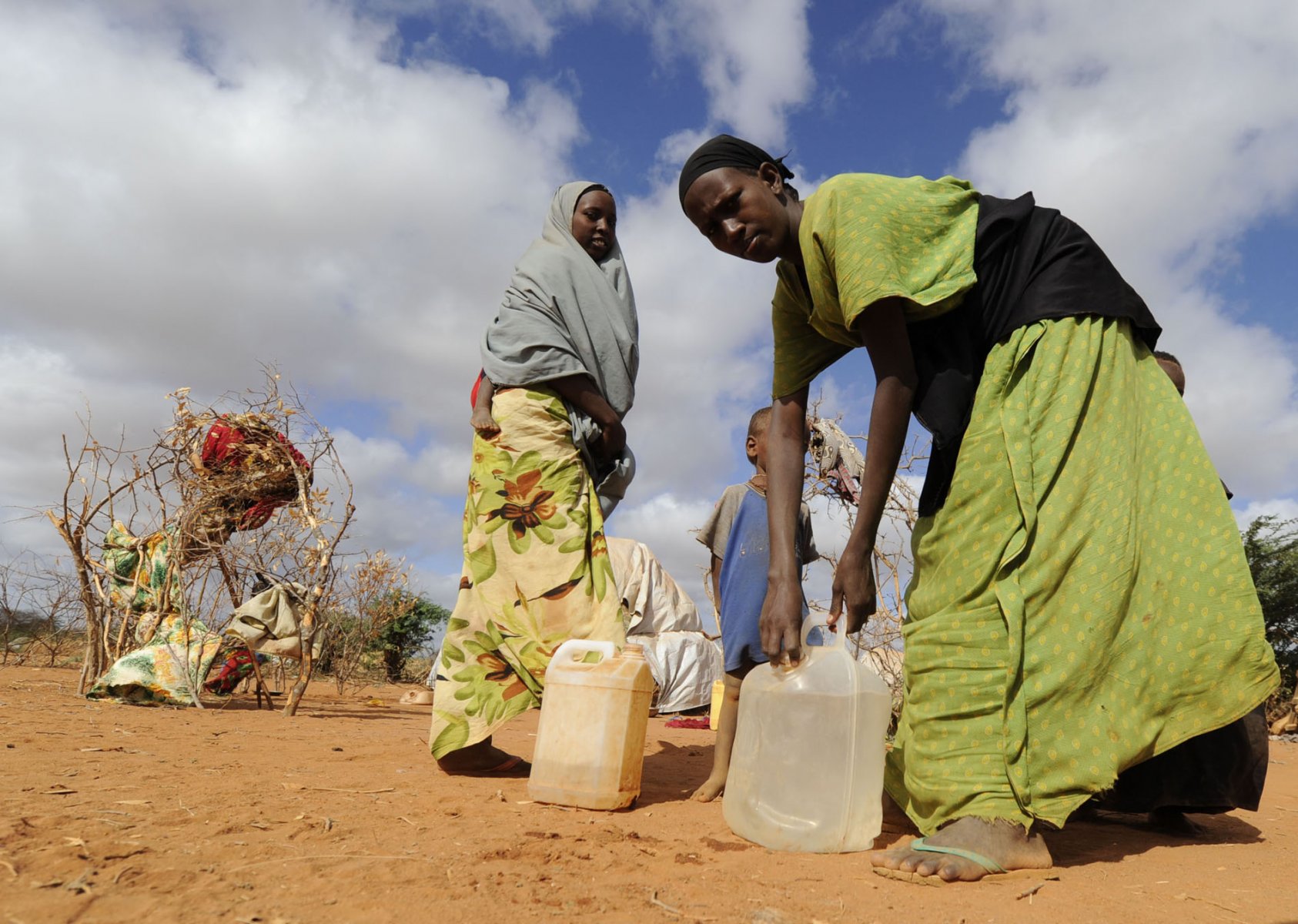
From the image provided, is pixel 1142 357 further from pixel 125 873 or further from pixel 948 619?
pixel 125 873

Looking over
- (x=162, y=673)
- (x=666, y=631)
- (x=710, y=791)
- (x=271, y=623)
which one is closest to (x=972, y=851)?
(x=710, y=791)

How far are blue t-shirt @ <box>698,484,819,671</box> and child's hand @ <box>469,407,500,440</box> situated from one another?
1079mm

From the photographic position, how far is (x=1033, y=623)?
211 centimetres

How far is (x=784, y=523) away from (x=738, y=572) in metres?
1.04

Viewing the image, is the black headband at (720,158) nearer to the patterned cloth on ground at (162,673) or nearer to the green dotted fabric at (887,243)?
the green dotted fabric at (887,243)

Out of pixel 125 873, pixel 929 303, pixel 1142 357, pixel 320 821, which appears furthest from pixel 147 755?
pixel 1142 357

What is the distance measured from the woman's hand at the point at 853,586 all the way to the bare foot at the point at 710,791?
1.00 meters

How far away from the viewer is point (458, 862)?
1.90m

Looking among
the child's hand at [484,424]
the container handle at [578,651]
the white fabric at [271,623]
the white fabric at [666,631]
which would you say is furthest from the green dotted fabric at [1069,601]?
the white fabric at [666,631]

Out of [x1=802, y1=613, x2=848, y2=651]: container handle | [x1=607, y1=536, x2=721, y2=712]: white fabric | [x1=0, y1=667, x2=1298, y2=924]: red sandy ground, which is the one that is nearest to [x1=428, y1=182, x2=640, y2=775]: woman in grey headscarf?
Result: [x1=0, y1=667, x2=1298, y2=924]: red sandy ground

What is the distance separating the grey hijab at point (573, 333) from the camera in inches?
134

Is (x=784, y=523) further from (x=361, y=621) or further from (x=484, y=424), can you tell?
(x=361, y=621)

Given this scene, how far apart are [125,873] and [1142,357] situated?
2.66m

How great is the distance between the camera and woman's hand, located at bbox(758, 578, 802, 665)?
2.32 m
